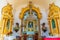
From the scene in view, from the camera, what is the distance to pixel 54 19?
828cm

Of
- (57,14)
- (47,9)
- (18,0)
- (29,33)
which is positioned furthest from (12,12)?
(57,14)

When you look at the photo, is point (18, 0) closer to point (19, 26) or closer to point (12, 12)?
point (12, 12)

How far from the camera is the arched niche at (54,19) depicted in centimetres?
799

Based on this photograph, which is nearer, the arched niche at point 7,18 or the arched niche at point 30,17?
the arched niche at point 7,18

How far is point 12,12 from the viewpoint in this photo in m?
8.88

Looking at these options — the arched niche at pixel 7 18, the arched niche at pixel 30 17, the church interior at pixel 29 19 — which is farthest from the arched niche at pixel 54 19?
the arched niche at pixel 7 18

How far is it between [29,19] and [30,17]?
6.7 inches

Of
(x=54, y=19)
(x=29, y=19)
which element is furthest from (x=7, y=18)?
(x=54, y=19)

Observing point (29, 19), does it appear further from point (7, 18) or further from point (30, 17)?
point (7, 18)

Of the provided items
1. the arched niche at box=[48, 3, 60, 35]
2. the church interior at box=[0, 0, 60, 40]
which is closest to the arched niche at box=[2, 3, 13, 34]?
the church interior at box=[0, 0, 60, 40]

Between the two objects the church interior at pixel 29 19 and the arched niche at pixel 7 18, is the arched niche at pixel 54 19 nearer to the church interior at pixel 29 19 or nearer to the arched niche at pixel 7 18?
the church interior at pixel 29 19

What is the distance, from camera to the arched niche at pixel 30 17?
8664mm

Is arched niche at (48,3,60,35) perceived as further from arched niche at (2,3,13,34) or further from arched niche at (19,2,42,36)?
arched niche at (2,3,13,34)

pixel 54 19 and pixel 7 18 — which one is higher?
pixel 7 18
